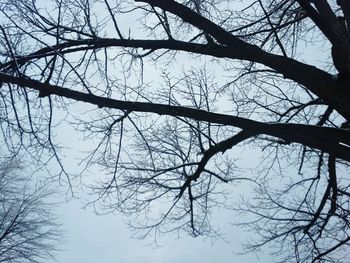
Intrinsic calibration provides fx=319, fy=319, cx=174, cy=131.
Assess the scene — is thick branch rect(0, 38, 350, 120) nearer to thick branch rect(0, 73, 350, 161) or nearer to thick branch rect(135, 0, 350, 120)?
thick branch rect(135, 0, 350, 120)

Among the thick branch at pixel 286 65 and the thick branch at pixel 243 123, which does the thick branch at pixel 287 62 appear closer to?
the thick branch at pixel 286 65

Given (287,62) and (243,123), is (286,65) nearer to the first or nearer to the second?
(287,62)

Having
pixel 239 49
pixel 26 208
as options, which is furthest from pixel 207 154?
pixel 26 208

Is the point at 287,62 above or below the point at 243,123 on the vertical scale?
above

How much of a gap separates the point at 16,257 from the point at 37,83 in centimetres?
826

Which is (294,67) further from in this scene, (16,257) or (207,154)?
(16,257)

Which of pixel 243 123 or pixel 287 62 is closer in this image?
pixel 243 123

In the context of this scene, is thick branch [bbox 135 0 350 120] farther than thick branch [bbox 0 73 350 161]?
Yes

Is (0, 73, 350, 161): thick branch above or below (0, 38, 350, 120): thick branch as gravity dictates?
below

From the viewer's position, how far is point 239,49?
13.8 feet

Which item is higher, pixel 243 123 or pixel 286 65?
pixel 286 65

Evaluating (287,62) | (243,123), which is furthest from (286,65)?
(243,123)

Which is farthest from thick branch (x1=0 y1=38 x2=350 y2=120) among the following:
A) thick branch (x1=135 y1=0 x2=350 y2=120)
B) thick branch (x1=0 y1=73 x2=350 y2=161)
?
thick branch (x1=0 y1=73 x2=350 y2=161)

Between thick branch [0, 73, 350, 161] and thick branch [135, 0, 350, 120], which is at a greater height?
thick branch [135, 0, 350, 120]
